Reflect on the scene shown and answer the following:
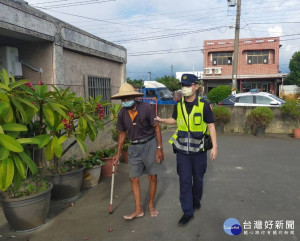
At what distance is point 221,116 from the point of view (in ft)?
33.7

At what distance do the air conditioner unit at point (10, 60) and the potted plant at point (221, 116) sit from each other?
7333mm

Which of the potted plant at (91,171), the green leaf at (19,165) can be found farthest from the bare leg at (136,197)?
the potted plant at (91,171)

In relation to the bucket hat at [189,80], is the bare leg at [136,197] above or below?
below

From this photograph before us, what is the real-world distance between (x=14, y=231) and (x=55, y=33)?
4005 mm

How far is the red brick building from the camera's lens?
30094 mm

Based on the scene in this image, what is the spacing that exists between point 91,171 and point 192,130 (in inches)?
95.0

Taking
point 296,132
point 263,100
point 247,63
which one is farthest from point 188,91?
point 247,63

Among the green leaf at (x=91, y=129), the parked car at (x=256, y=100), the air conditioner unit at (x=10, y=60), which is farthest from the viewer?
the parked car at (x=256, y=100)

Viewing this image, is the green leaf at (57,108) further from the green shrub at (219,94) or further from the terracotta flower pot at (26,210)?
the green shrub at (219,94)

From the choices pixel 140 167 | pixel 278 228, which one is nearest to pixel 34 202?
pixel 140 167

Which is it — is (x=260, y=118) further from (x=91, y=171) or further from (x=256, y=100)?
(x=91, y=171)

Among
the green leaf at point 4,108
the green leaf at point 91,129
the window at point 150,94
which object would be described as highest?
the window at point 150,94

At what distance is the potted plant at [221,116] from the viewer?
10266mm

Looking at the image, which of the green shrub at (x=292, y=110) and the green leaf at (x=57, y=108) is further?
the green shrub at (x=292, y=110)
